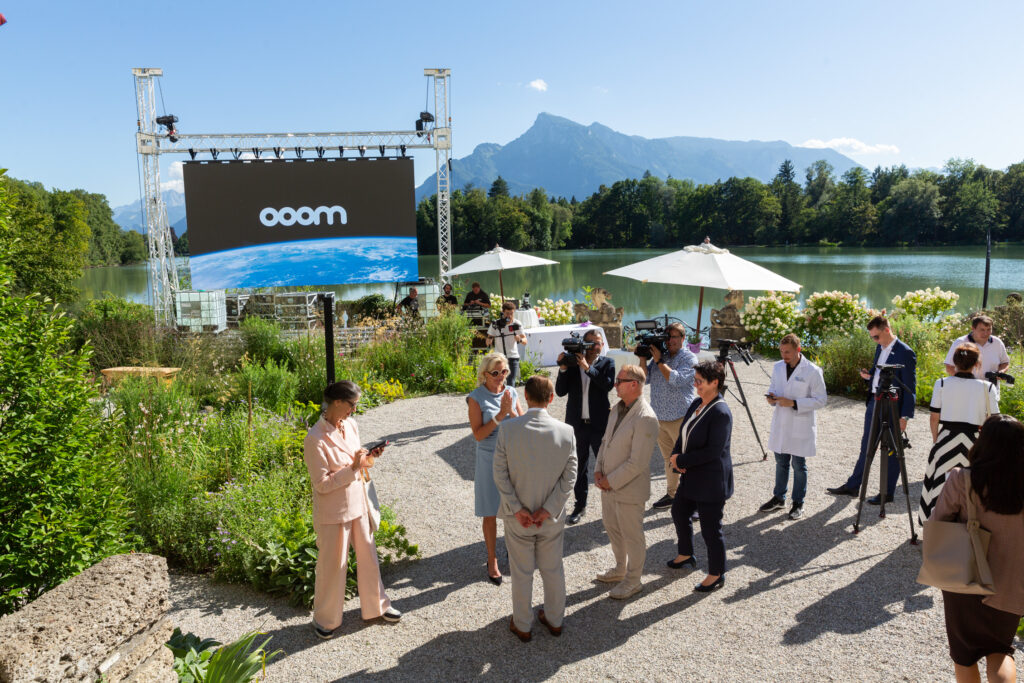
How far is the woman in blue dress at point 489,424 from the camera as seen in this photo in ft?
13.2

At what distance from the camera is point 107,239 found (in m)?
60.9

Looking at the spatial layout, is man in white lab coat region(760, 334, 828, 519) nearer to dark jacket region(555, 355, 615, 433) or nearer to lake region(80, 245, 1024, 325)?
dark jacket region(555, 355, 615, 433)

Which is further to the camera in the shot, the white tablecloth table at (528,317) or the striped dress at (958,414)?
the white tablecloth table at (528,317)

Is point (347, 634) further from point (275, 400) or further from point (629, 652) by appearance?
point (275, 400)

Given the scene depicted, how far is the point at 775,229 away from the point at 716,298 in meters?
40.5

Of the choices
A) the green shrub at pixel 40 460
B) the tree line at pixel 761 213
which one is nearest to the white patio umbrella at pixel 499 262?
the green shrub at pixel 40 460

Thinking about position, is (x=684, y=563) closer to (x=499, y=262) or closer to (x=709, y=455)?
(x=709, y=455)

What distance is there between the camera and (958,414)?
4.49 meters

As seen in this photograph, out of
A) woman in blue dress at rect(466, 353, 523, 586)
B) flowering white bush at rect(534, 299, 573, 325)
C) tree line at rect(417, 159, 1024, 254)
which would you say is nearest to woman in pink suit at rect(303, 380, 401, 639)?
woman in blue dress at rect(466, 353, 523, 586)

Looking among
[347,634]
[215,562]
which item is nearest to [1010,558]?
[347,634]

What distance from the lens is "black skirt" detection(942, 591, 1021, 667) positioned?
2594 mm

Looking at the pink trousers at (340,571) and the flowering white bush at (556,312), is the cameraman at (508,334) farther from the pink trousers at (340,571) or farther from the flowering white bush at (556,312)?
the flowering white bush at (556,312)

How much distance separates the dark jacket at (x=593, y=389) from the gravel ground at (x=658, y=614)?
0.85 meters

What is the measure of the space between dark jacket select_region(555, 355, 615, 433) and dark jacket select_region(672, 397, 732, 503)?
1004 millimetres
